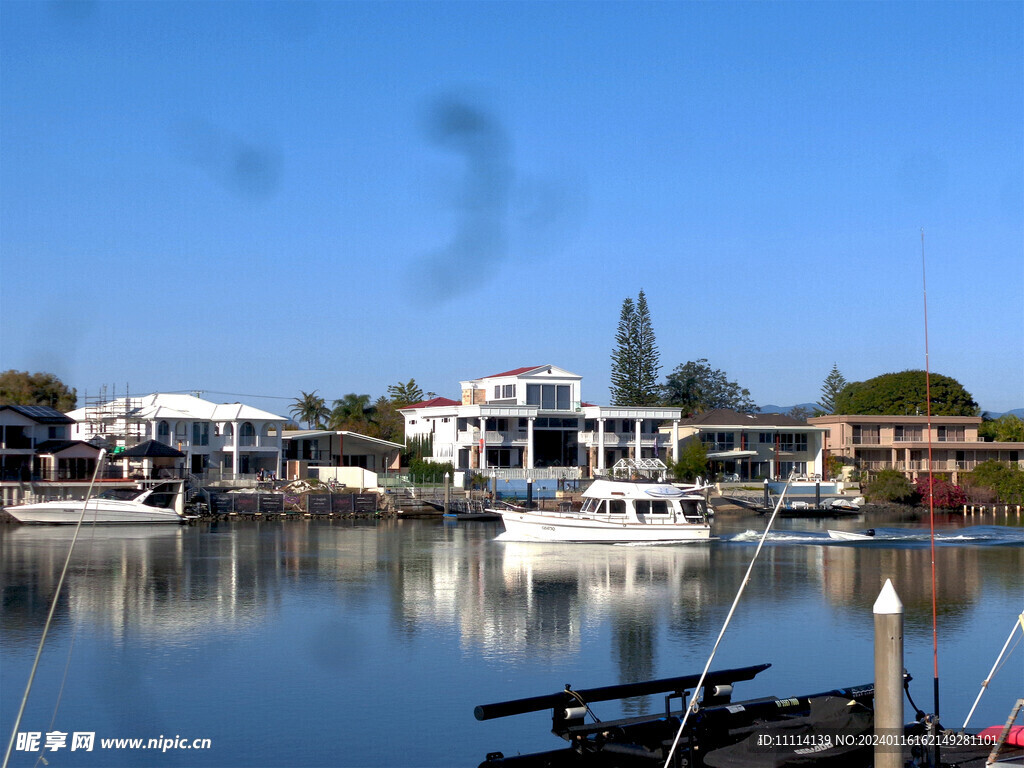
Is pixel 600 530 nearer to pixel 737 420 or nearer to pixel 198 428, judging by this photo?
pixel 198 428

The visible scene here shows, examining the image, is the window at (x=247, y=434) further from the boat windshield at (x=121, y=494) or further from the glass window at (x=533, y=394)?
the glass window at (x=533, y=394)

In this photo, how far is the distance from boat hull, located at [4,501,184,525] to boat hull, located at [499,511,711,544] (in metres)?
21.7

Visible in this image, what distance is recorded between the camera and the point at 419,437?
79.4 m

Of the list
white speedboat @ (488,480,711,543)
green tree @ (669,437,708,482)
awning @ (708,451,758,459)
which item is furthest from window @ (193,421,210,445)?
awning @ (708,451,758,459)

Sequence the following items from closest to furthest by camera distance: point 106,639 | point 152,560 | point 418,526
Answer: point 106,639 < point 152,560 < point 418,526

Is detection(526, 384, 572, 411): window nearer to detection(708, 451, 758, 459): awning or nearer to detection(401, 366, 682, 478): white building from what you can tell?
detection(401, 366, 682, 478): white building

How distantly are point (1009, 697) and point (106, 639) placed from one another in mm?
18846

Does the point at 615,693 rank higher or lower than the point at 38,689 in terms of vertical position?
higher

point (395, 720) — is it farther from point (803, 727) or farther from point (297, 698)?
point (803, 727)

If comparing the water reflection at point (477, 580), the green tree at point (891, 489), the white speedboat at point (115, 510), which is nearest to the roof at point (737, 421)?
the green tree at point (891, 489)

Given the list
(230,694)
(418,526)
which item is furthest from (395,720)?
(418,526)

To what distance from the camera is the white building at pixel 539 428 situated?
72.0m

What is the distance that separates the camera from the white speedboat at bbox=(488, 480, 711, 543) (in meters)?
45.3

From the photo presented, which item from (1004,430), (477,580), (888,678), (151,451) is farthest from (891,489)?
(888,678)
